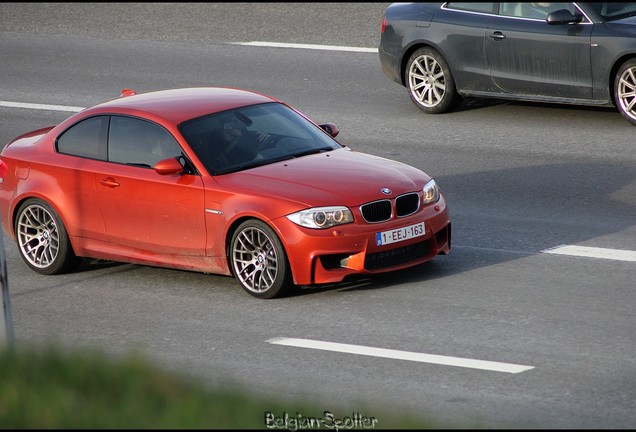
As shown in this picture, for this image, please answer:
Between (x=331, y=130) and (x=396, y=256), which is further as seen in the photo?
(x=331, y=130)

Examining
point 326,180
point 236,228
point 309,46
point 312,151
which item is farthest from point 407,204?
point 309,46

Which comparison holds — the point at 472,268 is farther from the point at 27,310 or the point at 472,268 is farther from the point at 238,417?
the point at 238,417

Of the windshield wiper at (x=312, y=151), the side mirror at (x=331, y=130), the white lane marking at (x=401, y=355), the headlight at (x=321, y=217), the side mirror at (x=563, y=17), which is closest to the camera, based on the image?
the white lane marking at (x=401, y=355)

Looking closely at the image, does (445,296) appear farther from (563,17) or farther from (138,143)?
(563,17)

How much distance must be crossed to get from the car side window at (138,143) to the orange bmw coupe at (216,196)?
12 mm

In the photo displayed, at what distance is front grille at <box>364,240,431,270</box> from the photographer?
406 inches

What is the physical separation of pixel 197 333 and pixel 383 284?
1.76 meters


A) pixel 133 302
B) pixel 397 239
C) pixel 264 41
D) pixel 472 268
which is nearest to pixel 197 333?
pixel 133 302

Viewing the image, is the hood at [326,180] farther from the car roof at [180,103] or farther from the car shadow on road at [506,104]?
the car shadow on road at [506,104]

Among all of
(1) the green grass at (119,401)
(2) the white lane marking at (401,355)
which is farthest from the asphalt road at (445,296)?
(1) the green grass at (119,401)

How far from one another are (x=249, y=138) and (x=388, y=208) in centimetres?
148

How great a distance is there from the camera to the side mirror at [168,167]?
1065 cm

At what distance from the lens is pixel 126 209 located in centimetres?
1108

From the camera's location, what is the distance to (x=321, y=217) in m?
10.2
